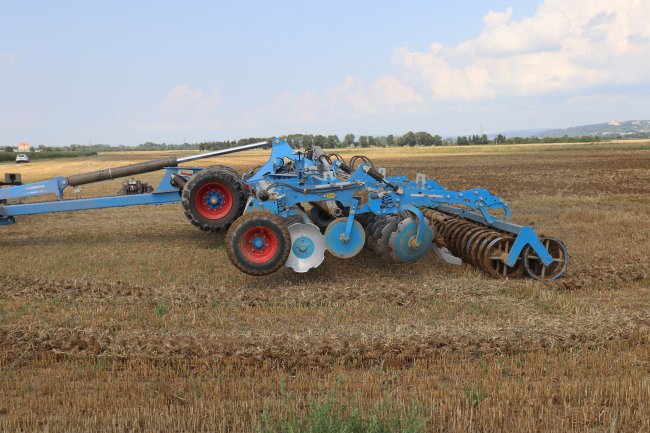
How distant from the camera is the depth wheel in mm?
7852

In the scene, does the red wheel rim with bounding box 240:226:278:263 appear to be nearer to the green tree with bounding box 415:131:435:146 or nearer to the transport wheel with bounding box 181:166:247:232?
the transport wheel with bounding box 181:166:247:232

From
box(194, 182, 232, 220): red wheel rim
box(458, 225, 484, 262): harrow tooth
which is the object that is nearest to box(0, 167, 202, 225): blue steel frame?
box(194, 182, 232, 220): red wheel rim

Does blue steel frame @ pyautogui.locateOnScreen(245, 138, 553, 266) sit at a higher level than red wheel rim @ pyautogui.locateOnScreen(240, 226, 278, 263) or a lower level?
higher

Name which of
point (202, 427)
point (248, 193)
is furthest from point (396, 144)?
point (202, 427)

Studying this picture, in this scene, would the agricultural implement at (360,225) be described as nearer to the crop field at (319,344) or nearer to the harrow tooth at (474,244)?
the harrow tooth at (474,244)

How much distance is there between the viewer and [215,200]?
10.1 metres

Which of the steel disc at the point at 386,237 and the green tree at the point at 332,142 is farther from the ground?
the green tree at the point at 332,142

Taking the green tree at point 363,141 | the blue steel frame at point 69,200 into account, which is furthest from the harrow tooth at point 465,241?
the green tree at point 363,141

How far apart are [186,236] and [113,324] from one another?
19.5 feet

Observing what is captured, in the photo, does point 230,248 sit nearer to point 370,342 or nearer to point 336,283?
point 336,283

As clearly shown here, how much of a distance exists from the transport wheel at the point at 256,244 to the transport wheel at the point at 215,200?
2390mm

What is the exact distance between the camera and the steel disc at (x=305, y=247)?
7.81 meters

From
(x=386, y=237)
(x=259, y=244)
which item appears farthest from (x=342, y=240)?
(x=259, y=244)

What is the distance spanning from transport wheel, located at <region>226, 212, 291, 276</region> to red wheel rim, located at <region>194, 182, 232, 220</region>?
2487 mm
